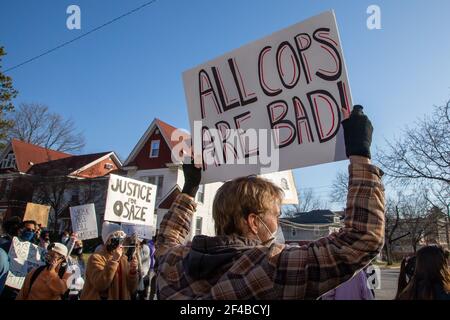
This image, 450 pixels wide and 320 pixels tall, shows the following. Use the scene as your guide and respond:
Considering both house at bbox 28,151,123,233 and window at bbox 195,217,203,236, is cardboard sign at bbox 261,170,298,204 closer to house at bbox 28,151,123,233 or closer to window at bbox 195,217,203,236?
window at bbox 195,217,203,236

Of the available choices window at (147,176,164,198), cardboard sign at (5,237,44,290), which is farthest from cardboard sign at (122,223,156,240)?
window at (147,176,164,198)

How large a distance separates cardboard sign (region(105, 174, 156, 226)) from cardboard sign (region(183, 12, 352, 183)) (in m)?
3.72

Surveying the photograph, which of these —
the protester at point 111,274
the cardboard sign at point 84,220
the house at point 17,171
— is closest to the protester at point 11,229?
the protester at point 111,274

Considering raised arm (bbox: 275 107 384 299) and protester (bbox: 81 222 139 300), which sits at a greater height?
raised arm (bbox: 275 107 384 299)

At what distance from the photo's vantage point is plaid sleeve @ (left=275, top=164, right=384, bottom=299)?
1.33m

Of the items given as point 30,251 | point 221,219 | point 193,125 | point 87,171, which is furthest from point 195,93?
point 87,171

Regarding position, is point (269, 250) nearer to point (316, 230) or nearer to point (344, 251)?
point (344, 251)

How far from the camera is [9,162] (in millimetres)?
41406

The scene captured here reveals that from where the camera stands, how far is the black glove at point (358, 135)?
1.48m

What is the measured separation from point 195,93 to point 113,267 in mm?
2088

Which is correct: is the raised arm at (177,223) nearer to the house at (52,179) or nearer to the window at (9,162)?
the house at (52,179)

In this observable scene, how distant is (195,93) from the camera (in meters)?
3.43
